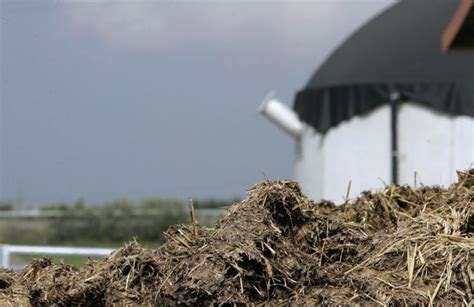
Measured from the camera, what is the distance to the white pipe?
82.9 ft

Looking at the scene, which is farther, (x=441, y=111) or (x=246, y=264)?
(x=441, y=111)

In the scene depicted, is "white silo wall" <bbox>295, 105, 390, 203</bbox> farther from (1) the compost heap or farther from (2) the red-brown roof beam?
(1) the compost heap

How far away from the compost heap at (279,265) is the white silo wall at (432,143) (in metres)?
13.8

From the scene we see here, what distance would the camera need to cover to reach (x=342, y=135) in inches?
832

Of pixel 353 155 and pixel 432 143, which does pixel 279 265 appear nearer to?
pixel 432 143

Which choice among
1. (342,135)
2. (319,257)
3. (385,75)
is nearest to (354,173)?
(342,135)

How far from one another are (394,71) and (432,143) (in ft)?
6.74

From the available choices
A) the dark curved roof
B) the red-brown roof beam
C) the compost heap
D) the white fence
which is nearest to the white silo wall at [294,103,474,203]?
the dark curved roof

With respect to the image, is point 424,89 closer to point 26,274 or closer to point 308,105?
point 308,105

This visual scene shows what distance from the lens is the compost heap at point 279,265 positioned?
395cm

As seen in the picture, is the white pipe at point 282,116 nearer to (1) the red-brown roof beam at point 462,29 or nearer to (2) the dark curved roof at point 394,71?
(2) the dark curved roof at point 394,71

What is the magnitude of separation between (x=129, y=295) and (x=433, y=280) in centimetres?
134

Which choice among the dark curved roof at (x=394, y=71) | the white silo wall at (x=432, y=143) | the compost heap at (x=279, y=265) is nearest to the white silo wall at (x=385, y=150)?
the white silo wall at (x=432, y=143)

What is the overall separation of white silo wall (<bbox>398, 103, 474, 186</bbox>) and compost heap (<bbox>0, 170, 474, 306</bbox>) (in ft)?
45.4
